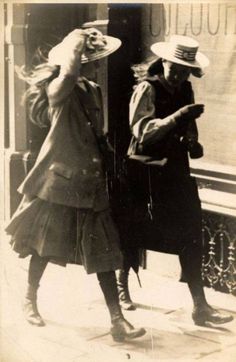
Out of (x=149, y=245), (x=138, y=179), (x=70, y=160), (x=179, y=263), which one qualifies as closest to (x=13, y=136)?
(x=70, y=160)

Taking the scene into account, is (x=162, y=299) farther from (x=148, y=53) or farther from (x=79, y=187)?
(x=148, y=53)

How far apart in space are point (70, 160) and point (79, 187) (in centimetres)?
12

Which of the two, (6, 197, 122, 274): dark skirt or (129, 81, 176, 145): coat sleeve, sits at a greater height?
(129, 81, 176, 145): coat sleeve

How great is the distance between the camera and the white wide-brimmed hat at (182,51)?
3029 mm

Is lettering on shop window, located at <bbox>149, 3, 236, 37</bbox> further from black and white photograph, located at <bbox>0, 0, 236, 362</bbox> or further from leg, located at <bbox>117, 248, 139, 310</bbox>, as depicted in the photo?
leg, located at <bbox>117, 248, 139, 310</bbox>

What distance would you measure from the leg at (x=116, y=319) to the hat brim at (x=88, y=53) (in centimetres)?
90

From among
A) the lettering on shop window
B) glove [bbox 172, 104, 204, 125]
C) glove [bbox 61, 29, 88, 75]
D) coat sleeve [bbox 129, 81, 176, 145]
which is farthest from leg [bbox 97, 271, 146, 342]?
the lettering on shop window

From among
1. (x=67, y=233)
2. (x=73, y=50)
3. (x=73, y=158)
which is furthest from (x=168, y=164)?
(x=73, y=50)

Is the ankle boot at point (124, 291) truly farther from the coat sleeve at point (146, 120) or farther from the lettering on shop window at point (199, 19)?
the lettering on shop window at point (199, 19)

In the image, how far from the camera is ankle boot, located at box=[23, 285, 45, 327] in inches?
126

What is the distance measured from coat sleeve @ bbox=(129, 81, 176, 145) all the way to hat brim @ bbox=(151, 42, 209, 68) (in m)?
0.13

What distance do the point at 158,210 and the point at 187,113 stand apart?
431 mm

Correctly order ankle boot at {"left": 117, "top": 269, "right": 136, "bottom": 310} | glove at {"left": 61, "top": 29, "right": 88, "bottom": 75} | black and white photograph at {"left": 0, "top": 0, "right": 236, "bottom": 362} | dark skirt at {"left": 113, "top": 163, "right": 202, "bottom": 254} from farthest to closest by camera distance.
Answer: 1. ankle boot at {"left": 117, "top": 269, "right": 136, "bottom": 310}
2. dark skirt at {"left": 113, "top": 163, "right": 202, "bottom": 254}
3. black and white photograph at {"left": 0, "top": 0, "right": 236, "bottom": 362}
4. glove at {"left": 61, "top": 29, "right": 88, "bottom": 75}

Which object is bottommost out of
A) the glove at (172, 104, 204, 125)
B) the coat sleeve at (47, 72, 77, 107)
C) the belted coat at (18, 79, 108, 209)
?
the belted coat at (18, 79, 108, 209)
